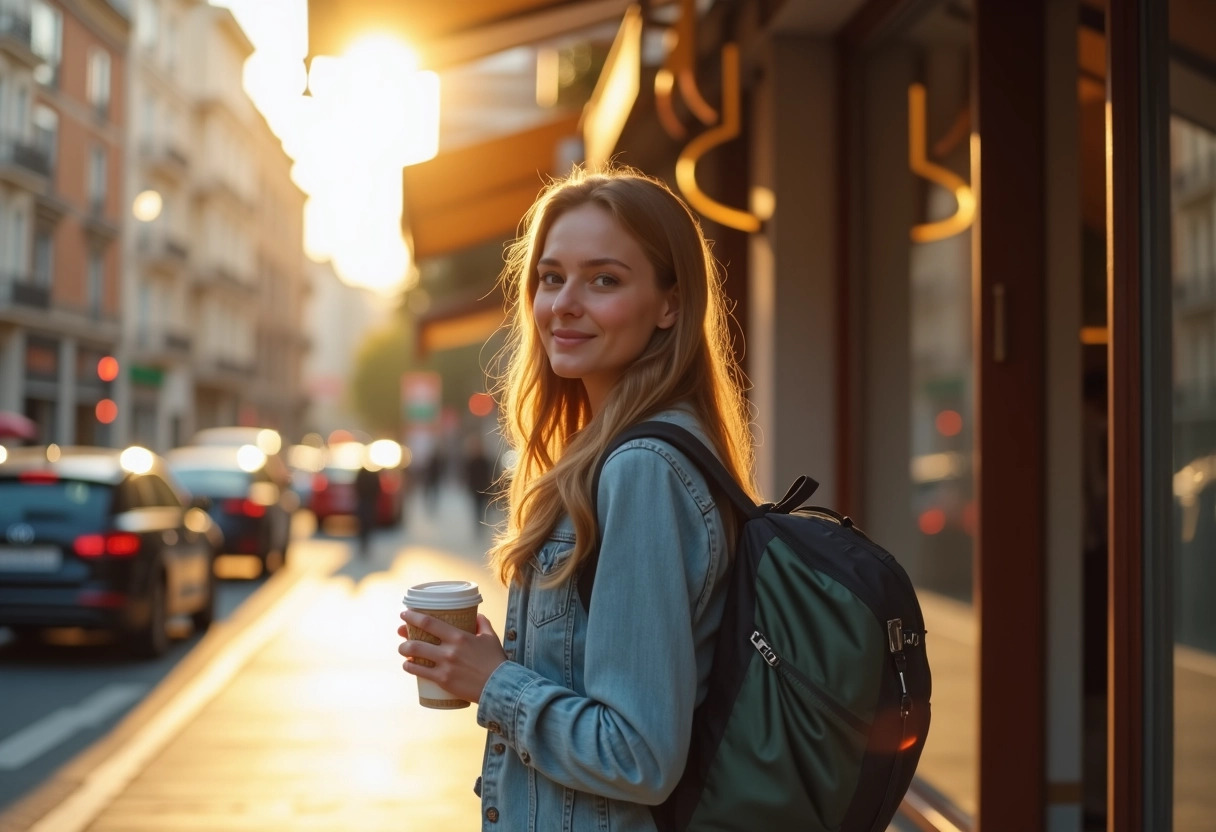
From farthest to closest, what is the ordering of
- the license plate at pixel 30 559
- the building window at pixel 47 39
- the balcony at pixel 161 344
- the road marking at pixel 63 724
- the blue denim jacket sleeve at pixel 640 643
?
the balcony at pixel 161 344 → the building window at pixel 47 39 → the license plate at pixel 30 559 → the road marking at pixel 63 724 → the blue denim jacket sleeve at pixel 640 643

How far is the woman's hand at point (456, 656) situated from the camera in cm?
187

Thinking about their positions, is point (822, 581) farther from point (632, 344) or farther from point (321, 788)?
point (321, 788)

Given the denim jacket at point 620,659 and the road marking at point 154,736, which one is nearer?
the denim jacket at point 620,659

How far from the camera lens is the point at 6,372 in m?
37.1

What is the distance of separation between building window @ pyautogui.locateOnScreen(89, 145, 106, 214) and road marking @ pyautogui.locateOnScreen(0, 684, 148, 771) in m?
37.8

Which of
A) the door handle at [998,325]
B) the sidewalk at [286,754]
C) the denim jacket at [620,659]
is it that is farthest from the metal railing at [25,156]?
the denim jacket at [620,659]

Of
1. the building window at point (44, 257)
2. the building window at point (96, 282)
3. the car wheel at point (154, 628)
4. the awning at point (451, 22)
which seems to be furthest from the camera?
the building window at point (96, 282)

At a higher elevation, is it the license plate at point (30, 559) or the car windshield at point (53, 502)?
the car windshield at point (53, 502)

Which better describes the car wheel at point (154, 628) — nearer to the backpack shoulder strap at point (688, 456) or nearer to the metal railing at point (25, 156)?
the backpack shoulder strap at point (688, 456)

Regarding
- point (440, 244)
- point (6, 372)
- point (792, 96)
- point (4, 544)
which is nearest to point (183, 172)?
point (6, 372)

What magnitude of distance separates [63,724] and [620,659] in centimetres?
649

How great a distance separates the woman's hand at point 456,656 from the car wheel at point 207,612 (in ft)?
32.7

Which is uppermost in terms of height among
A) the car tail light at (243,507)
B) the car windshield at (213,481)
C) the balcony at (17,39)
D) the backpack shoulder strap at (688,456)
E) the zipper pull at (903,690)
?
the balcony at (17,39)

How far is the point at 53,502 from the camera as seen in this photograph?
941 centimetres
